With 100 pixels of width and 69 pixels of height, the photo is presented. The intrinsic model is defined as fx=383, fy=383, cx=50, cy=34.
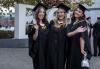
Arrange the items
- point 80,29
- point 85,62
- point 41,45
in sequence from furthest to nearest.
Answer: point 41,45 < point 80,29 < point 85,62

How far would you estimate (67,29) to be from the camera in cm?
720

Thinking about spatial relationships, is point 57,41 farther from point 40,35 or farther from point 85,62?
point 85,62

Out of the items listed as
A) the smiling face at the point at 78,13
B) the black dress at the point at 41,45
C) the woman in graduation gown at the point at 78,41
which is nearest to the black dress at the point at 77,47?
the woman in graduation gown at the point at 78,41

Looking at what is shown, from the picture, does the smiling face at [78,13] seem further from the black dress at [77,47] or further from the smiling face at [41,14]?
the smiling face at [41,14]

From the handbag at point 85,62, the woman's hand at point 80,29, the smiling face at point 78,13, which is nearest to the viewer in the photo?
the handbag at point 85,62

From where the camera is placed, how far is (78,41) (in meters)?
7.20

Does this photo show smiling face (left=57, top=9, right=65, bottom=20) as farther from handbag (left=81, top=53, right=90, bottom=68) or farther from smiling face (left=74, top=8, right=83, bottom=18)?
handbag (left=81, top=53, right=90, bottom=68)

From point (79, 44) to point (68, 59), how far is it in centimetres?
37

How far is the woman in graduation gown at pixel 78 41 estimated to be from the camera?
716cm

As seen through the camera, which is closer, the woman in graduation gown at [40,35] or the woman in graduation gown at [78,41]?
the woman in graduation gown at [78,41]

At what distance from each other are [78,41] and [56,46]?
424 mm

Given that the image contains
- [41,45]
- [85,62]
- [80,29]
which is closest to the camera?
[85,62]

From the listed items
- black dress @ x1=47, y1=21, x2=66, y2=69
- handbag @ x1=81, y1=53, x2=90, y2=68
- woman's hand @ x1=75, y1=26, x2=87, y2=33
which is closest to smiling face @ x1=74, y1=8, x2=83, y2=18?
woman's hand @ x1=75, y1=26, x2=87, y2=33

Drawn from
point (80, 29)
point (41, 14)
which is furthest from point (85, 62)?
point (41, 14)
